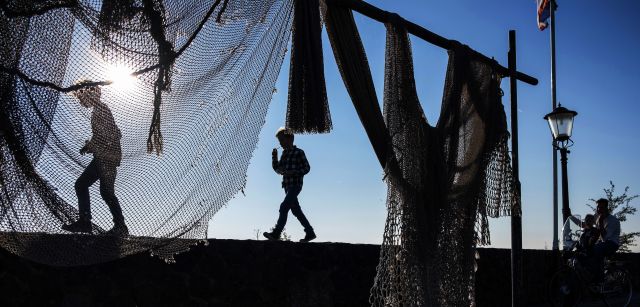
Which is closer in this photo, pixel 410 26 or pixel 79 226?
pixel 79 226

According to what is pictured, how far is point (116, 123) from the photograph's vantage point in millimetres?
2502

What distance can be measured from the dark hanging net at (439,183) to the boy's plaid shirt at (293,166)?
7.74 feet

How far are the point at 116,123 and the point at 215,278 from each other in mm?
3346

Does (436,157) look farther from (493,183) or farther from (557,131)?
(557,131)

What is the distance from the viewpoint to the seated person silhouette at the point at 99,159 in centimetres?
249

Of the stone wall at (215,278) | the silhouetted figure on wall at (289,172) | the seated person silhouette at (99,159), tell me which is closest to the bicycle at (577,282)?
the stone wall at (215,278)

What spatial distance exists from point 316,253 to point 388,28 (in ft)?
9.32

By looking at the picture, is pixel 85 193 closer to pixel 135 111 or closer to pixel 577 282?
pixel 135 111

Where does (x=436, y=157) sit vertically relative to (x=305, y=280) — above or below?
above

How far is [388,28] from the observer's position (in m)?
4.36

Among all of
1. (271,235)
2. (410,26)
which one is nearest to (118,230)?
(410,26)

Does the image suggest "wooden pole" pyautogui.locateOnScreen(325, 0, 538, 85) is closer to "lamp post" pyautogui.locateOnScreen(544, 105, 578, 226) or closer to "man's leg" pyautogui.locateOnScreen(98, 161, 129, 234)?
"man's leg" pyautogui.locateOnScreen(98, 161, 129, 234)

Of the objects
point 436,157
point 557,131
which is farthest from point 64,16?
point 557,131

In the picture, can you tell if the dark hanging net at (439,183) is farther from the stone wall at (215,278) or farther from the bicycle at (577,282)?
the bicycle at (577,282)
